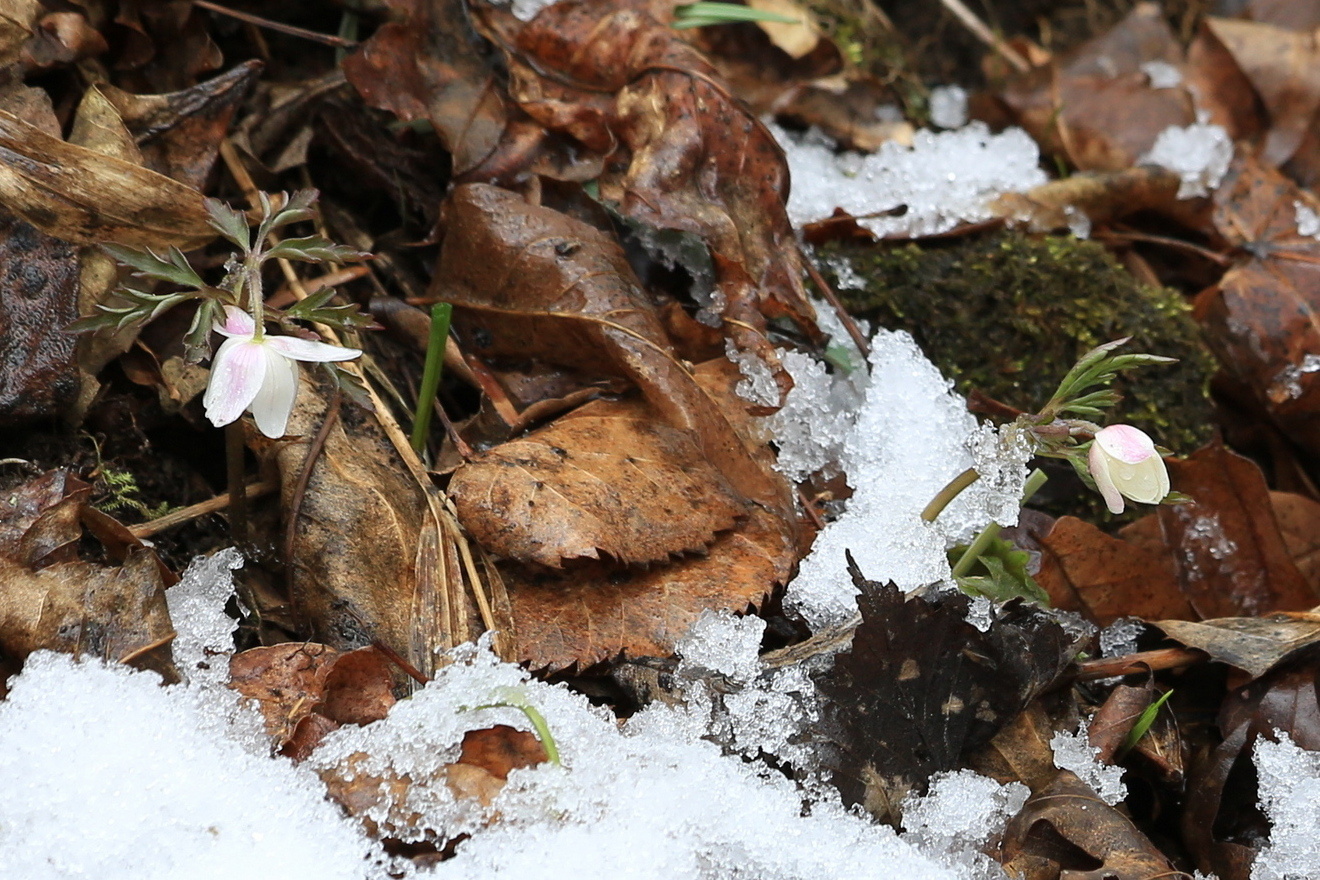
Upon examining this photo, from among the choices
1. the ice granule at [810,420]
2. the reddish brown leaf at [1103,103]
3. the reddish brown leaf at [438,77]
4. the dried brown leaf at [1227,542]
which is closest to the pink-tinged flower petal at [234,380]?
the reddish brown leaf at [438,77]

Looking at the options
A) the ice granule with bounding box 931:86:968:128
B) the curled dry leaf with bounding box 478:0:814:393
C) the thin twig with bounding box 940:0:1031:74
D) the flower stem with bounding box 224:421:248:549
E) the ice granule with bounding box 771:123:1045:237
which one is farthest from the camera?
the thin twig with bounding box 940:0:1031:74

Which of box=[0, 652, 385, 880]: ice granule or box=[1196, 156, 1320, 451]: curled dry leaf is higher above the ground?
box=[1196, 156, 1320, 451]: curled dry leaf

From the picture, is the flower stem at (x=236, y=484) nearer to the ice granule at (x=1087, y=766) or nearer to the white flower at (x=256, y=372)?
the white flower at (x=256, y=372)

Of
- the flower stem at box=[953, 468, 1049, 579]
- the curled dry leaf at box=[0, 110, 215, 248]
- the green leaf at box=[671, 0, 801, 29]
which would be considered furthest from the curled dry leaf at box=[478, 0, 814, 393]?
the curled dry leaf at box=[0, 110, 215, 248]

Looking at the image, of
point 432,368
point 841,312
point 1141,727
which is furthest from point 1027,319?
point 432,368

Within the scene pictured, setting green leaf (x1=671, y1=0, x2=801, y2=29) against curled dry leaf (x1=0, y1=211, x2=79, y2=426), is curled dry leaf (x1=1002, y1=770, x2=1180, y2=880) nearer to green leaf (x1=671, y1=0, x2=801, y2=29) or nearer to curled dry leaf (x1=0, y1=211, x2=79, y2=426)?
curled dry leaf (x1=0, y1=211, x2=79, y2=426)

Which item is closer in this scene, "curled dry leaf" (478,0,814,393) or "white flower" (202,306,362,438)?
"white flower" (202,306,362,438)

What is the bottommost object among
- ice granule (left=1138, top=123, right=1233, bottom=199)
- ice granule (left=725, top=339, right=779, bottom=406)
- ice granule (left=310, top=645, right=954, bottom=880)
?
ice granule (left=310, top=645, right=954, bottom=880)
